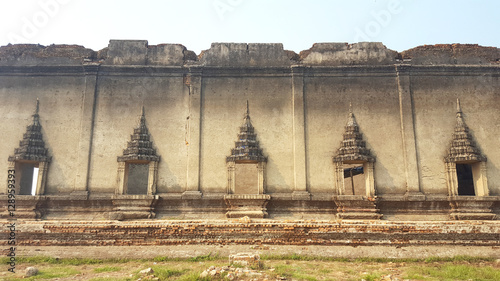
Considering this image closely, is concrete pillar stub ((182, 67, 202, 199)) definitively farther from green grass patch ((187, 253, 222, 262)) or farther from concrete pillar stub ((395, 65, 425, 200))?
concrete pillar stub ((395, 65, 425, 200))

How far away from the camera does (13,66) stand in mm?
12398

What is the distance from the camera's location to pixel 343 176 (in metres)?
11.3

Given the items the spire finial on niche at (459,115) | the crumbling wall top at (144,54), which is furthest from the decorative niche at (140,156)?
the spire finial on niche at (459,115)

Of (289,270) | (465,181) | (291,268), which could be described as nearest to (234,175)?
(291,268)

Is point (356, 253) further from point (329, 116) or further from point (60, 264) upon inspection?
point (60, 264)

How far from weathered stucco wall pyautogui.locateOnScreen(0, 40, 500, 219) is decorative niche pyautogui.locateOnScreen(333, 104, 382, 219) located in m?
0.23

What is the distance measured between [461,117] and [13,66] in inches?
559

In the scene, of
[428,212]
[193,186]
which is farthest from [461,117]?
[193,186]

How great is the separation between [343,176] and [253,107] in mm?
3465

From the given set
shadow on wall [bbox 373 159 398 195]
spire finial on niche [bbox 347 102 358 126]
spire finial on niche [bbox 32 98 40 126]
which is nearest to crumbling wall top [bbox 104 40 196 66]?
spire finial on niche [bbox 32 98 40 126]

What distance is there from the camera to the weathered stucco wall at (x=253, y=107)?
456 inches

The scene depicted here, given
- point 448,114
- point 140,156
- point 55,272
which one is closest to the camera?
point 55,272

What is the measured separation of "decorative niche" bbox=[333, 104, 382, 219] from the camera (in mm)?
11066

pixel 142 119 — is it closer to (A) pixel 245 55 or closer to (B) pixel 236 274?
(A) pixel 245 55
